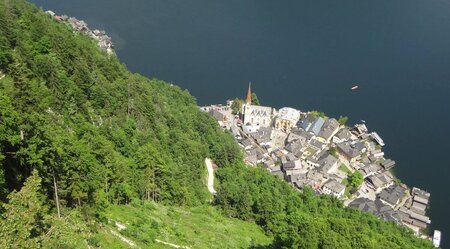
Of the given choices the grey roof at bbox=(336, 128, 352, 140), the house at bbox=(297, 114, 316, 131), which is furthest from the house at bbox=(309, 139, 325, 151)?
the grey roof at bbox=(336, 128, 352, 140)

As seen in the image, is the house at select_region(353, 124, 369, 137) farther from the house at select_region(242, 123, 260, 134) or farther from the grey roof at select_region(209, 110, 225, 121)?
the grey roof at select_region(209, 110, 225, 121)

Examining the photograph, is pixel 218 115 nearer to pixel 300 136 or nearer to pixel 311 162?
pixel 300 136

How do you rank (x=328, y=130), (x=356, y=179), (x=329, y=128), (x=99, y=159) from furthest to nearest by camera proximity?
(x=329, y=128) → (x=328, y=130) → (x=356, y=179) → (x=99, y=159)

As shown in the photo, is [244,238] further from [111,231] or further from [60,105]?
[60,105]

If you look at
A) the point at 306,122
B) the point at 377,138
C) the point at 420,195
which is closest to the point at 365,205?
the point at 420,195

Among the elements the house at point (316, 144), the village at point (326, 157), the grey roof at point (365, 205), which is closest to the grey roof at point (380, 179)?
the village at point (326, 157)
